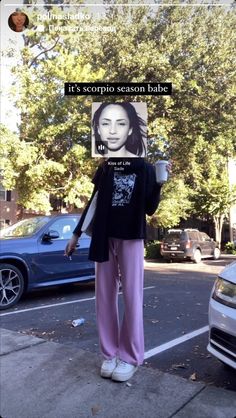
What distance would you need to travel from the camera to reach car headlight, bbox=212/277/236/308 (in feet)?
9.79

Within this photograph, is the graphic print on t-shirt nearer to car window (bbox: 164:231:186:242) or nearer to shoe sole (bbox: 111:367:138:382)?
shoe sole (bbox: 111:367:138:382)

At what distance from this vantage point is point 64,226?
6980 millimetres

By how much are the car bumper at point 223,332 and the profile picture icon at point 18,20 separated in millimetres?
2196

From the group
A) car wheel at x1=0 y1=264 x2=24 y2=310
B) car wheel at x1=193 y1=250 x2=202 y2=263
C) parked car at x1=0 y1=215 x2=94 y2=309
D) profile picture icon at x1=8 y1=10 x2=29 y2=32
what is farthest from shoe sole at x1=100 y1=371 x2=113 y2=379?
car wheel at x1=193 y1=250 x2=202 y2=263

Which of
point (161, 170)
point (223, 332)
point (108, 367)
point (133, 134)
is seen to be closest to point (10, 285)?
point (108, 367)

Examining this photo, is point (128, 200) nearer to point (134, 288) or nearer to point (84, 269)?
point (134, 288)

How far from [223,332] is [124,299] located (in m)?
0.74

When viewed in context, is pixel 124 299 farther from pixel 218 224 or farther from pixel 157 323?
pixel 218 224

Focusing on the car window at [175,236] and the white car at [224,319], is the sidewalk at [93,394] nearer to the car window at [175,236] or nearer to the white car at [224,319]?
the white car at [224,319]

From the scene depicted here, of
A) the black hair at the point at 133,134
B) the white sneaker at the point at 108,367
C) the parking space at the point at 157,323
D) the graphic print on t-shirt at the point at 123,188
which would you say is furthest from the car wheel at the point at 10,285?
the black hair at the point at 133,134

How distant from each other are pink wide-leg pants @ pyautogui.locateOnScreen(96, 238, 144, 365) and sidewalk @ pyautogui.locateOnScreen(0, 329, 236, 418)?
0.69 ft

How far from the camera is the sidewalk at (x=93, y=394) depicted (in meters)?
2.59

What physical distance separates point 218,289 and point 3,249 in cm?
380

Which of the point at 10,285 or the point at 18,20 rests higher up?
the point at 18,20
